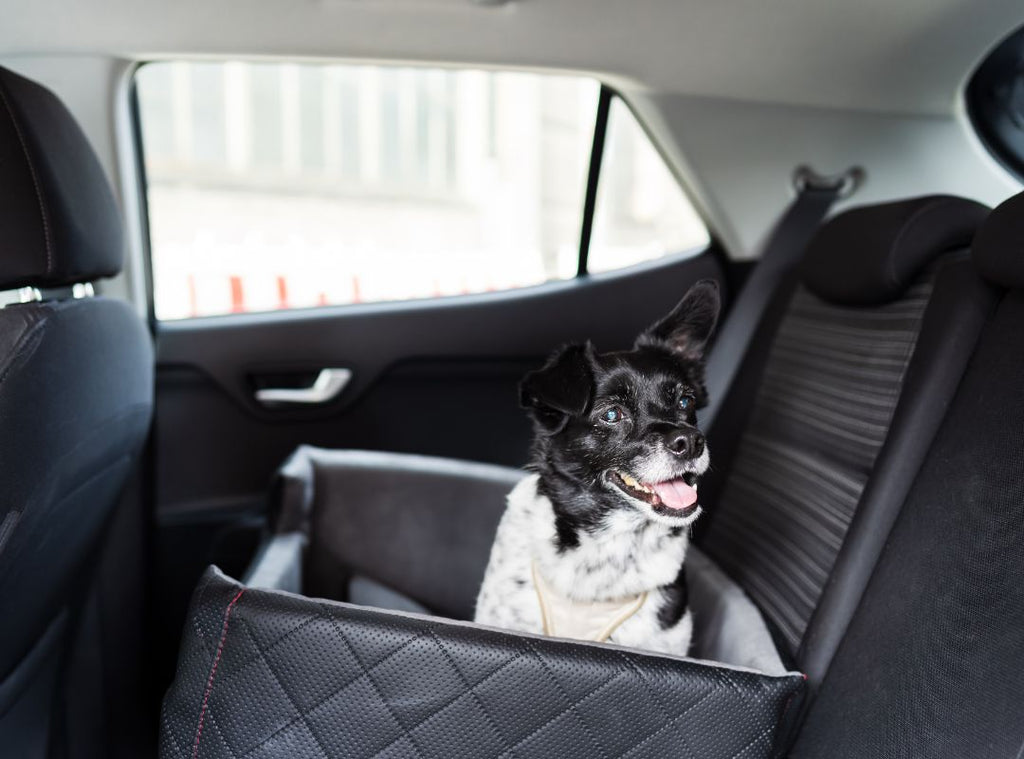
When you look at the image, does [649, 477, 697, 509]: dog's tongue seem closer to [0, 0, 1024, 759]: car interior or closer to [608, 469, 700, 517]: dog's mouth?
[608, 469, 700, 517]: dog's mouth

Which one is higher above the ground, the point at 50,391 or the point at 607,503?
the point at 50,391

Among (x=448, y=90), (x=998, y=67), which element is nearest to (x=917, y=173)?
(x=998, y=67)

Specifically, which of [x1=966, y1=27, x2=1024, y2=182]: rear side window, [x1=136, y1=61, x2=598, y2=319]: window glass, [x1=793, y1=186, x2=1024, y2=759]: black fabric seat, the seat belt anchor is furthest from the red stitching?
[x1=966, y1=27, x2=1024, y2=182]: rear side window

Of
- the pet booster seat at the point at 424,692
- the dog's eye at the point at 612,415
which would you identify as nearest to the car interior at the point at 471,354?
the pet booster seat at the point at 424,692

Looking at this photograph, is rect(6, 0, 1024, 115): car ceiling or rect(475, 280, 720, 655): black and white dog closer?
rect(475, 280, 720, 655): black and white dog

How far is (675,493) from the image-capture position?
177 centimetres

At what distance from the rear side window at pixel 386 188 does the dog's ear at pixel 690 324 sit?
1015 millimetres

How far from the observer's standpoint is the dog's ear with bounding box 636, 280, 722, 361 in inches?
77.2

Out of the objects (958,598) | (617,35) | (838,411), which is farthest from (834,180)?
(958,598)

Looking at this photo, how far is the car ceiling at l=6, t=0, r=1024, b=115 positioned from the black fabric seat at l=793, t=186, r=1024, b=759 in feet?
2.71

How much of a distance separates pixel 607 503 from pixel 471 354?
1.15 m

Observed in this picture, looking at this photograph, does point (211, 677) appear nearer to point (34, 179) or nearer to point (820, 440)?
point (34, 179)

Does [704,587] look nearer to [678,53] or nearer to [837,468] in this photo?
[837,468]

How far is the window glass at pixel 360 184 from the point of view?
2746 mm
